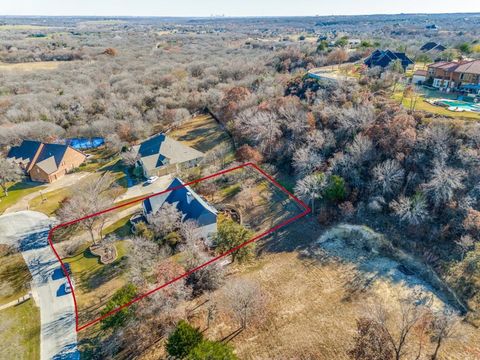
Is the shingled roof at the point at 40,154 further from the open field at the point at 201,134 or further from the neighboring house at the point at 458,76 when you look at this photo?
the neighboring house at the point at 458,76

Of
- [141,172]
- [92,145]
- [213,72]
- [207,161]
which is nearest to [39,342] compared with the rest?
[141,172]

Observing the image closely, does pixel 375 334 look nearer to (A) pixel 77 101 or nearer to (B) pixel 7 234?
(B) pixel 7 234

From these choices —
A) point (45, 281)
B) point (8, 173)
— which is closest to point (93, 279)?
point (45, 281)

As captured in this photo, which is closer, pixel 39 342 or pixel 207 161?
pixel 39 342

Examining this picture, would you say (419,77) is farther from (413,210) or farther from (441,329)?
(441,329)

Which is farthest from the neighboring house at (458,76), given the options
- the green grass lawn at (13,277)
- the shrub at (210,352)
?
the green grass lawn at (13,277)

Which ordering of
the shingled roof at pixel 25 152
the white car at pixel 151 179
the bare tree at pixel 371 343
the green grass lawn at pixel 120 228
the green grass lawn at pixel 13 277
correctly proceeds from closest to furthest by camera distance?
the bare tree at pixel 371 343, the green grass lawn at pixel 13 277, the green grass lawn at pixel 120 228, the white car at pixel 151 179, the shingled roof at pixel 25 152
